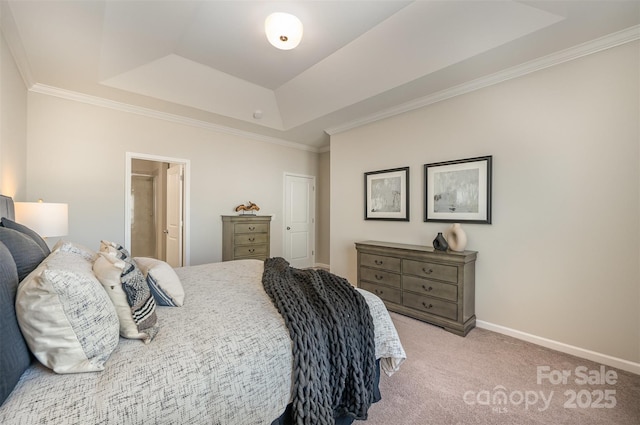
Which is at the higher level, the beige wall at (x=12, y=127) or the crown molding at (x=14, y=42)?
the crown molding at (x=14, y=42)

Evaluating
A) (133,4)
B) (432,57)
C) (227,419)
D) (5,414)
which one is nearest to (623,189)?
(432,57)

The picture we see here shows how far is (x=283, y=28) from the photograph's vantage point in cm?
214

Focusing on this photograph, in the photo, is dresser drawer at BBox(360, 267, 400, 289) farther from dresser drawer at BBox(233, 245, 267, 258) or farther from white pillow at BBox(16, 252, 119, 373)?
white pillow at BBox(16, 252, 119, 373)

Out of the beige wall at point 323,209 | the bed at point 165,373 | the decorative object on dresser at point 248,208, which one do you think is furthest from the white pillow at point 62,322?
the beige wall at point 323,209

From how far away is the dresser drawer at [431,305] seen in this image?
2.63m

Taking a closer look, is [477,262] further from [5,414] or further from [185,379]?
[5,414]

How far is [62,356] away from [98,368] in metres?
0.12

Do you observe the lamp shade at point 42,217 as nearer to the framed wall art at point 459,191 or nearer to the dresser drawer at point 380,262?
the dresser drawer at point 380,262

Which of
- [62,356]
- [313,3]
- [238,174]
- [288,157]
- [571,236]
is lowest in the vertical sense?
[62,356]

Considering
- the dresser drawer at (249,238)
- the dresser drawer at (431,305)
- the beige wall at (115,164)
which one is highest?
the beige wall at (115,164)

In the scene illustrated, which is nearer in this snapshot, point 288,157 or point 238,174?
point 238,174

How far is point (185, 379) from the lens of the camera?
917mm

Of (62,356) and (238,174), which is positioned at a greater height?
(238,174)

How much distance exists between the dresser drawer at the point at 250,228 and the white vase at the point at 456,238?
8.94 ft
